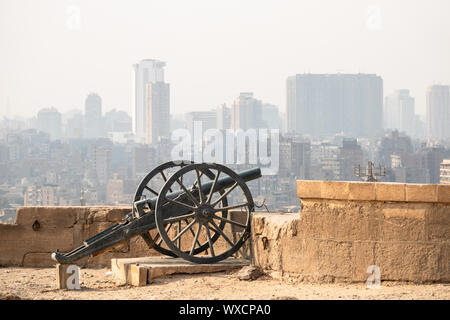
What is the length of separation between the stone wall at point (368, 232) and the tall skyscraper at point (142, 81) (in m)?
126

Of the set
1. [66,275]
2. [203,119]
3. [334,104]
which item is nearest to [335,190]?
[66,275]

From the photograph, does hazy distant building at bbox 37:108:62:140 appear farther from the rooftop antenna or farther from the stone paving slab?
the stone paving slab

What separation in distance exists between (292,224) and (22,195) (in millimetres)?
85990

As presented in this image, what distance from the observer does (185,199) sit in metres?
9.05

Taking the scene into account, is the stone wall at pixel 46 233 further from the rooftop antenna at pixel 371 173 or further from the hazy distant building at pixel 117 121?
the hazy distant building at pixel 117 121

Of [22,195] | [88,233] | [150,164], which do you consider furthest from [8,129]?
[88,233]

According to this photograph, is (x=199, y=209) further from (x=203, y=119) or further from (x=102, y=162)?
(x=203, y=119)

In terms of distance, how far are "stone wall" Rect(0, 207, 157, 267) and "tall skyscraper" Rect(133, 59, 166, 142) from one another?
404ft

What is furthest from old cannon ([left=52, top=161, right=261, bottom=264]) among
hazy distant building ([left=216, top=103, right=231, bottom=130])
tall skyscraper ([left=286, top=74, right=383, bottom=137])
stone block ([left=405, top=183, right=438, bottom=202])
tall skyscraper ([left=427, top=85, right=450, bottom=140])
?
tall skyscraper ([left=286, top=74, right=383, bottom=137])

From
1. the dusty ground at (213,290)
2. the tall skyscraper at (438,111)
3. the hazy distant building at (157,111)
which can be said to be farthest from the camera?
the tall skyscraper at (438,111)

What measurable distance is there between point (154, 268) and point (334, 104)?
146968mm

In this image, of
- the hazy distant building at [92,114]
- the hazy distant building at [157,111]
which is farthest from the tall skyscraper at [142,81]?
the hazy distant building at [92,114]

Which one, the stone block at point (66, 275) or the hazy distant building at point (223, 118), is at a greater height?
the hazy distant building at point (223, 118)

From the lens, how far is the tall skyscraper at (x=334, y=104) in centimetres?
14900
